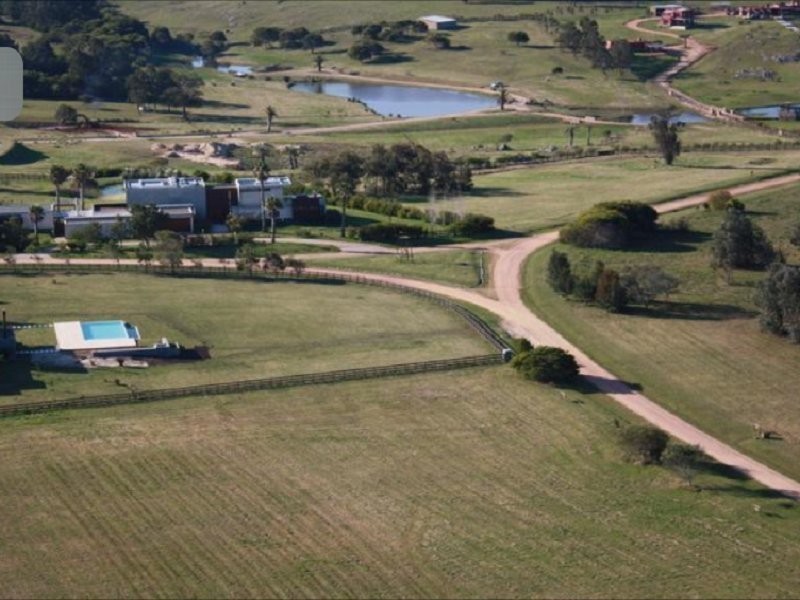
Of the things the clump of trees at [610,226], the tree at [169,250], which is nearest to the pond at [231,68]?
the tree at [169,250]

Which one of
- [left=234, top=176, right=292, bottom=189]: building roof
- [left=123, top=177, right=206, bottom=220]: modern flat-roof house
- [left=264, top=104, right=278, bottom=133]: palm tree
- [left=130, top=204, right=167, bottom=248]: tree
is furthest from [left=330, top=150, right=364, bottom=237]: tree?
[left=264, top=104, right=278, bottom=133]: palm tree

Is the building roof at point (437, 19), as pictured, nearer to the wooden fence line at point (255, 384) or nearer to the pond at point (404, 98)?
the pond at point (404, 98)

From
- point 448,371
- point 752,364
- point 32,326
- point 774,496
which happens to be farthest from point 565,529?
point 32,326

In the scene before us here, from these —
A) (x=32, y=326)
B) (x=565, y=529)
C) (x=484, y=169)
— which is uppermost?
(x=484, y=169)

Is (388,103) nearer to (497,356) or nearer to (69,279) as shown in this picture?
(69,279)

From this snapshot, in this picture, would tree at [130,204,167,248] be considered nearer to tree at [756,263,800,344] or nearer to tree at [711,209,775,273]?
tree at [711,209,775,273]

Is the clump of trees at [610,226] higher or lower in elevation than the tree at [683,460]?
higher
